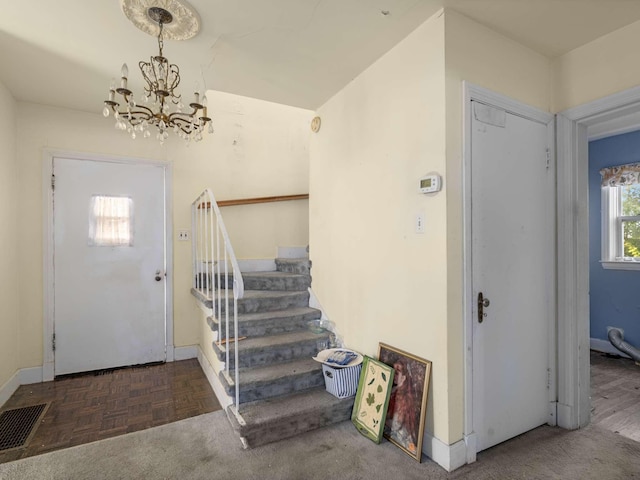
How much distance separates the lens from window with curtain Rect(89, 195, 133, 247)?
10.6 ft

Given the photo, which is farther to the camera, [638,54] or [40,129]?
[40,129]

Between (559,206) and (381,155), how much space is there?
1.26 meters

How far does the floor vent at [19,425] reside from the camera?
2.08 metres

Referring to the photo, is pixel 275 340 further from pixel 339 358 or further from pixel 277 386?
pixel 339 358

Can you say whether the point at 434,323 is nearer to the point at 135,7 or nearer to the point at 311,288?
the point at 311,288

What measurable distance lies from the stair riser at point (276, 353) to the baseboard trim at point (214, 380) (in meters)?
0.26

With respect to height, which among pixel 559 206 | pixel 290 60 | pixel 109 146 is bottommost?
pixel 559 206

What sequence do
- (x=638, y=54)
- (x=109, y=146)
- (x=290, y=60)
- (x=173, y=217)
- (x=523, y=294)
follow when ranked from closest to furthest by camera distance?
(x=638, y=54)
(x=523, y=294)
(x=290, y=60)
(x=109, y=146)
(x=173, y=217)

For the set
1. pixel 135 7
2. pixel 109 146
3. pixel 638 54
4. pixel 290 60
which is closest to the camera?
pixel 135 7

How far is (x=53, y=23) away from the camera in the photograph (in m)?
1.90

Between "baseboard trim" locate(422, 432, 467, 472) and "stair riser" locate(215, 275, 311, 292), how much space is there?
1.67 meters

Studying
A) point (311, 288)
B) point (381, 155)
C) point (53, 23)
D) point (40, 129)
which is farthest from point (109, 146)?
point (381, 155)

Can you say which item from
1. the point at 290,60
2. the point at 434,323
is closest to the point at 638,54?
the point at 434,323

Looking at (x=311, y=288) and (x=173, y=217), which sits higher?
(x=173, y=217)
